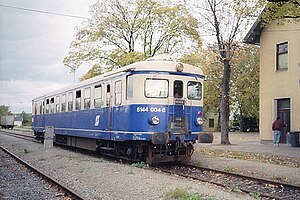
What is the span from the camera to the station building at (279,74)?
2333cm

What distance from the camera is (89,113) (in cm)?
1689

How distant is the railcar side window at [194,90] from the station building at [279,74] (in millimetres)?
10817

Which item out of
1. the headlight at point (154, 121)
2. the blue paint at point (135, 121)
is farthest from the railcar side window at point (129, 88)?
the headlight at point (154, 121)

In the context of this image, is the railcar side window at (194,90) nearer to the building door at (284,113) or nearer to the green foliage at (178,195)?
the green foliage at (178,195)

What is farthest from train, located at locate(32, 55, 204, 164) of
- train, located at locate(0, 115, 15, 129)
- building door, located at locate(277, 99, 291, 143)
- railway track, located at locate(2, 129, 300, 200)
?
train, located at locate(0, 115, 15, 129)

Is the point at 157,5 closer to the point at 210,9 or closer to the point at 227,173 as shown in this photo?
the point at 210,9

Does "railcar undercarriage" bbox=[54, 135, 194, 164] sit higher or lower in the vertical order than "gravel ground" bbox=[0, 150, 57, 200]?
higher

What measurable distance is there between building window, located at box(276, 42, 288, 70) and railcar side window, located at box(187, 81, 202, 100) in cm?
1195

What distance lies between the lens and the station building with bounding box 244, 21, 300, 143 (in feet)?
76.5

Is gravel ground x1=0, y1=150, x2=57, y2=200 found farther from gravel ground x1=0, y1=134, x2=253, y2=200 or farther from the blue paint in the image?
the blue paint

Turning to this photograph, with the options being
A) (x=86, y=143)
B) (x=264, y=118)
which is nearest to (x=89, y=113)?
(x=86, y=143)

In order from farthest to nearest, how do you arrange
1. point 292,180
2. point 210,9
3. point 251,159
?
point 210,9 → point 251,159 → point 292,180

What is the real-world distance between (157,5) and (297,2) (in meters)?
15.2

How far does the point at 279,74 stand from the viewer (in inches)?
971
